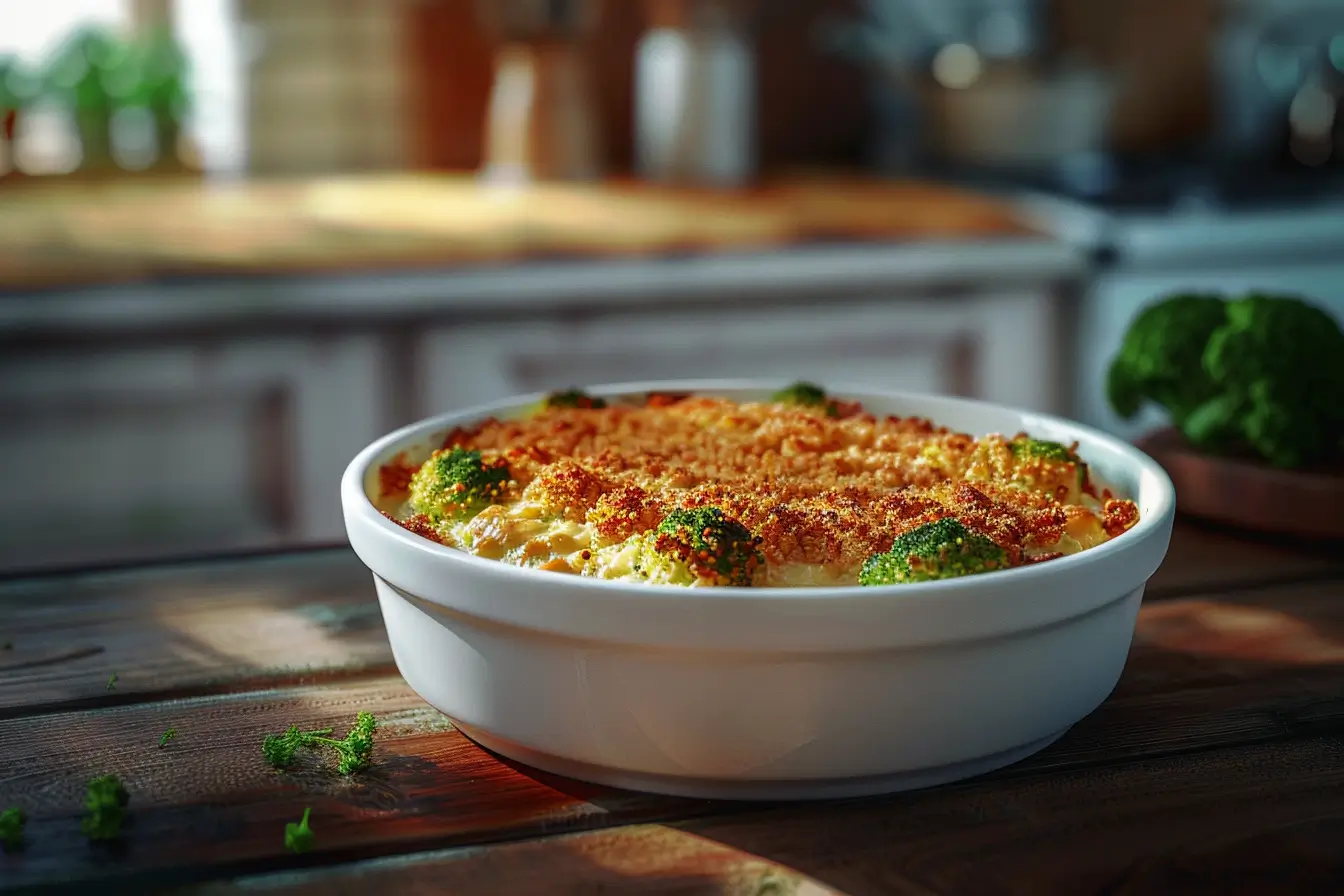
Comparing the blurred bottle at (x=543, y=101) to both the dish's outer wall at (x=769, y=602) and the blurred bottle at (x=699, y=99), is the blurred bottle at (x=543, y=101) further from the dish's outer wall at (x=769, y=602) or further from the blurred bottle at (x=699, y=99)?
the dish's outer wall at (x=769, y=602)

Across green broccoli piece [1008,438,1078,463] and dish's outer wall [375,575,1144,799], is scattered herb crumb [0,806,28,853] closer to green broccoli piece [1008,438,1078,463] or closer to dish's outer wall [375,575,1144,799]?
dish's outer wall [375,575,1144,799]

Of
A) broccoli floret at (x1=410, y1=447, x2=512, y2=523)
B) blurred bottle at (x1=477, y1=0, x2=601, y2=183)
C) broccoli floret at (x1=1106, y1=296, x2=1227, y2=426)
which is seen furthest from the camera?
blurred bottle at (x1=477, y1=0, x2=601, y2=183)

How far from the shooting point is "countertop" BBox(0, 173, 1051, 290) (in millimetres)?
2266

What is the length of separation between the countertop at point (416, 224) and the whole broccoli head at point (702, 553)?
1.56 meters

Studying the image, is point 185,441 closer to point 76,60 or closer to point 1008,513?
point 76,60

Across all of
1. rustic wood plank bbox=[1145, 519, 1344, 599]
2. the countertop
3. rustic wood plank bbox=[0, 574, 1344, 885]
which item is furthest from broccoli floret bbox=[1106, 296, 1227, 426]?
the countertop

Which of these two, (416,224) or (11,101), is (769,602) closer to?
(416,224)

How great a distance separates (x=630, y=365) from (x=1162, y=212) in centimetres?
103

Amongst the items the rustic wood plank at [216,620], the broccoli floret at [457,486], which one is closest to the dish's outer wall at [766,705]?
the broccoli floret at [457,486]

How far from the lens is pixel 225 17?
3.05 metres

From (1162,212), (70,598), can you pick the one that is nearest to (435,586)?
(70,598)

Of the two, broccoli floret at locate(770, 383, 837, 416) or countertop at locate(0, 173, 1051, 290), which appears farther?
countertop at locate(0, 173, 1051, 290)

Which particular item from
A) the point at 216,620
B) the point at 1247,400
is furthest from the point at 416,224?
the point at 1247,400

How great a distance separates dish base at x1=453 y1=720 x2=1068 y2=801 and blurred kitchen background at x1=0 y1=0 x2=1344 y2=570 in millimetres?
912
